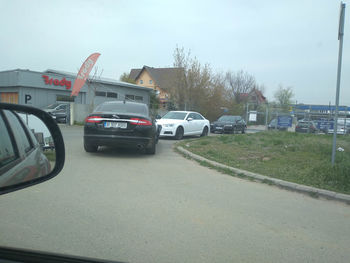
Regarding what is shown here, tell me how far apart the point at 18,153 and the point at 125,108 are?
620 cm

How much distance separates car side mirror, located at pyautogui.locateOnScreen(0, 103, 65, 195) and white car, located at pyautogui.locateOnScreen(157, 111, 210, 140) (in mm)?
10790

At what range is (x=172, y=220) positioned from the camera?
3.94 metres

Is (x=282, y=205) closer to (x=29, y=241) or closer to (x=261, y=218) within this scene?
(x=261, y=218)

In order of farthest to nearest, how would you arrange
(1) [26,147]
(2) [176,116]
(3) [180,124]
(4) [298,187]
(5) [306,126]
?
(5) [306,126]
(2) [176,116]
(3) [180,124]
(4) [298,187]
(1) [26,147]

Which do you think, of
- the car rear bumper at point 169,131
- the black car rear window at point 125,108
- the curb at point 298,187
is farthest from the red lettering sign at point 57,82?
the curb at point 298,187

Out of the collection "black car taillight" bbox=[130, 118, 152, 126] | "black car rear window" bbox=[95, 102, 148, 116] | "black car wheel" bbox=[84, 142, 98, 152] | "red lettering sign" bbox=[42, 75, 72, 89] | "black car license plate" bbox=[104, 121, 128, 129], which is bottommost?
"black car wheel" bbox=[84, 142, 98, 152]

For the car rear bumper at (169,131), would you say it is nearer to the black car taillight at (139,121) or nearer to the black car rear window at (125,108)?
the black car rear window at (125,108)

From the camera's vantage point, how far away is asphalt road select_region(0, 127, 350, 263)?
10.2 ft

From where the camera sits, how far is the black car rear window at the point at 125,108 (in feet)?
27.0

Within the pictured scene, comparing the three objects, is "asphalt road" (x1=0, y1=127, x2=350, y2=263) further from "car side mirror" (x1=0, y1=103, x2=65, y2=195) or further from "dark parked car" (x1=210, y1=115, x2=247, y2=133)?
"dark parked car" (x1=210, y1=115, x2=247, y2=133)

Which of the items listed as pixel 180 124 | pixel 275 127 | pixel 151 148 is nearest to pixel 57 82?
pixel 180 124

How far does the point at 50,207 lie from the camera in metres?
4.17

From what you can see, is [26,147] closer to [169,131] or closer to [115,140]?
[115,140]

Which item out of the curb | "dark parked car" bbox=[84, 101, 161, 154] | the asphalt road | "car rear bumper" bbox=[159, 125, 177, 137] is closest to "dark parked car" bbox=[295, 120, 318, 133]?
"car rear bumper" bbox=[159, 125, 177, 137]
